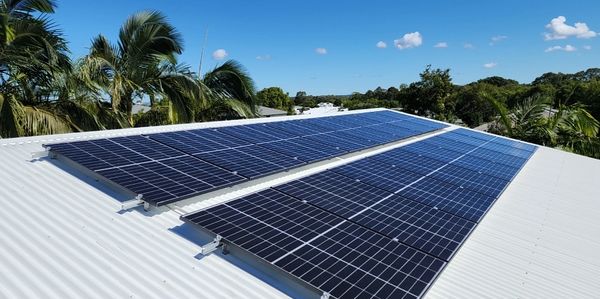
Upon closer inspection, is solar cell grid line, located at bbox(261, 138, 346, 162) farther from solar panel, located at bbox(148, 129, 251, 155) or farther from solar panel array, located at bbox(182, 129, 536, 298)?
Answer: solar panel, located at bbox(148, 129, 251, 155)

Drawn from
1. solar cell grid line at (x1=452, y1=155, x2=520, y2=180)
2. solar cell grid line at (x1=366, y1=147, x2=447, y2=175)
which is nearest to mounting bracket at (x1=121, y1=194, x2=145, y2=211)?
solar cell grid line at (x1=366, y1=147, x2=447, y2=175)

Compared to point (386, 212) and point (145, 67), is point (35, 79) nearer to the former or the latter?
point (145, 67)

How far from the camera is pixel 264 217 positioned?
5914 millimetres

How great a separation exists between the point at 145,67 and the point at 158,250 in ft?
42.7

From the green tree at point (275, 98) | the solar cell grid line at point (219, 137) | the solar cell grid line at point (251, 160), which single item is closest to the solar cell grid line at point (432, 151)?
the solar cell grid line at point (251, 160)

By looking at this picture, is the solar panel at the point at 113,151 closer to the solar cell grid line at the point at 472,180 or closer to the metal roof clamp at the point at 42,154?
the metal roof clamp at the point at 42,154

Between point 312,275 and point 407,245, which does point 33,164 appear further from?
point 407,245

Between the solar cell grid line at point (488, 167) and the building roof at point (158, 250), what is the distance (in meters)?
3.08

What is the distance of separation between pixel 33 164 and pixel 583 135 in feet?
102

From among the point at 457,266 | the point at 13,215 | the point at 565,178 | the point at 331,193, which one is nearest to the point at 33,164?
the point at 13,215

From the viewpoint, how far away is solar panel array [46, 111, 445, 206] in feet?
22.2

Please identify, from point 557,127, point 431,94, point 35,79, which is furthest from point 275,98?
point 35,79

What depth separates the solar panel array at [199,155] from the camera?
6.76 m

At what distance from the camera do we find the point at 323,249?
518 cm
